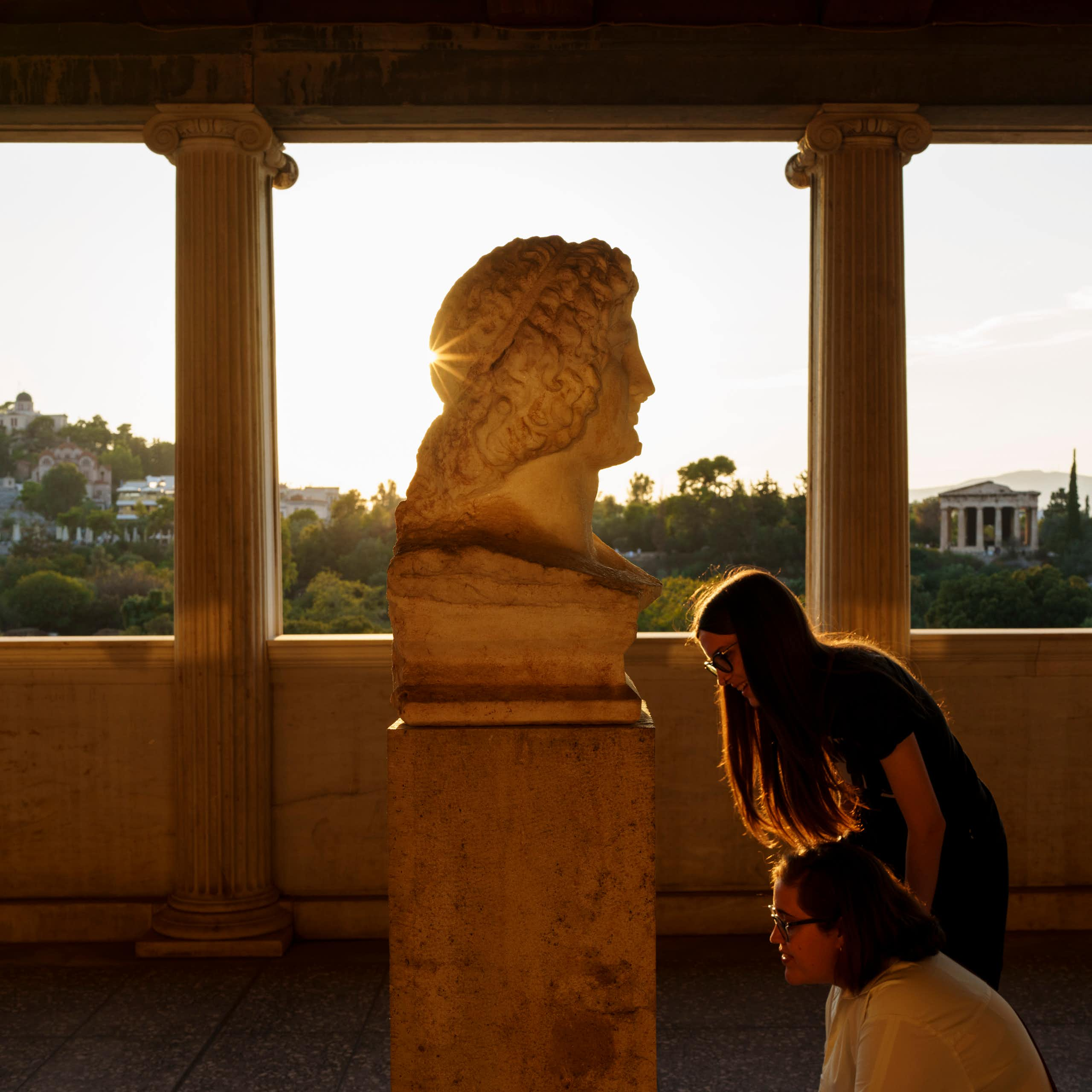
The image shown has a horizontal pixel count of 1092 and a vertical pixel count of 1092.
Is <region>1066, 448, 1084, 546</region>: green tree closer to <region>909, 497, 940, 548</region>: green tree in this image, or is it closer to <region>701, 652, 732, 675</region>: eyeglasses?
<region>909, 497, 940, 548</region>: green tree

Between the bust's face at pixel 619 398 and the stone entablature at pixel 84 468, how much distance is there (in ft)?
13.3

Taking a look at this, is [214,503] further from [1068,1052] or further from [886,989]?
[1068,1052]

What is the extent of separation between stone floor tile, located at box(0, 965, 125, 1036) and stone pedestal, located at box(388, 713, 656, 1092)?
2.71 metres

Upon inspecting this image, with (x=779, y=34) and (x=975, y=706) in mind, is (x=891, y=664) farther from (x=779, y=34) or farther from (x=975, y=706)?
(x=779, y=34)

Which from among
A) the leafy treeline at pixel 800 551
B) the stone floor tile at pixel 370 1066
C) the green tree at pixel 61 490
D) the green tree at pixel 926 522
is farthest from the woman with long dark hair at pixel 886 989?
the green tree at pixel 61 490

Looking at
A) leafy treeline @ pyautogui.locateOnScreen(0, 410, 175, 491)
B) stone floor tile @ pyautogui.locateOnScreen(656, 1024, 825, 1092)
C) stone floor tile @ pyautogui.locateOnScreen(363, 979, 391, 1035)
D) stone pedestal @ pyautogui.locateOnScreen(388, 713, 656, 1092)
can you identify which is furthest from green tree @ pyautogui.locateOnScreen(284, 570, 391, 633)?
stone pedestal @ pyautogui.locateOnScreen(388, 713, 656, 1092)

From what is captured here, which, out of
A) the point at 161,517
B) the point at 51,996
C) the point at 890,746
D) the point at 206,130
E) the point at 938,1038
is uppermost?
the point at 206,130

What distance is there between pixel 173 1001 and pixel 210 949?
51cm

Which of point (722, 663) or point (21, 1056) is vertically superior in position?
point (722, 663)

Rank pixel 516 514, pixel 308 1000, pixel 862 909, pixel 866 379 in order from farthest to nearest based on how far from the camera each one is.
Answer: pixel 866 379 < pixel 308 1000 < pixel 516 514 < pixel 862 909

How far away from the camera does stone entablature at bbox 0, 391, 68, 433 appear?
19.2ft

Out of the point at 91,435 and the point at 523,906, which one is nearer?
the point at 523,906

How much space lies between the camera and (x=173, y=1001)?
186 inches

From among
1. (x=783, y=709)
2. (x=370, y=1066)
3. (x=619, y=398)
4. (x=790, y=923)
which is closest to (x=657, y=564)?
(x=370, y=1066)
